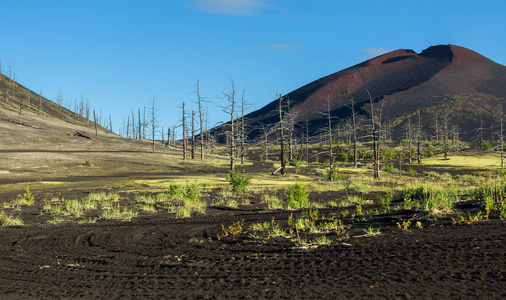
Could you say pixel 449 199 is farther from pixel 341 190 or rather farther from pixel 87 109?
pixel 87 109

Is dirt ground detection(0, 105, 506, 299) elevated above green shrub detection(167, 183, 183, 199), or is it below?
below

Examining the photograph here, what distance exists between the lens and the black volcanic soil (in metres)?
5.88

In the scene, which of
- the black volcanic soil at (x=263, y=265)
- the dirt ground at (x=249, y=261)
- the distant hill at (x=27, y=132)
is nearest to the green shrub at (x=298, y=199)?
the dirt ground at (x=249, y=261)

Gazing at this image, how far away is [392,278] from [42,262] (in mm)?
7379

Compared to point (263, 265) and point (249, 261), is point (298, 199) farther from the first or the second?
point (263, 265)

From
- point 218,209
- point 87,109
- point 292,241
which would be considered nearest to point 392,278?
point 292,241

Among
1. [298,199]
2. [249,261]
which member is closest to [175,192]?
[298,199]

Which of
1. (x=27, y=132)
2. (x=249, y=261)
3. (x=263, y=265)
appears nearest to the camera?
(x=263, y=265)

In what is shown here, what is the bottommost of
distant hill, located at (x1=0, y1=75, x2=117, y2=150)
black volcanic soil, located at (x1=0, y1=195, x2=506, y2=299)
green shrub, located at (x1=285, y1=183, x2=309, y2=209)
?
black volcanic soil, located at (x1=0, y1=195, x2=506, y2=299)

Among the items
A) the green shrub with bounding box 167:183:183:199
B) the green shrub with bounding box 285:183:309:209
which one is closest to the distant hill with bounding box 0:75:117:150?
the green shrub with bounding box 167:183:183:199

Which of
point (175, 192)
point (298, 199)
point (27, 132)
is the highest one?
point (27, 132)

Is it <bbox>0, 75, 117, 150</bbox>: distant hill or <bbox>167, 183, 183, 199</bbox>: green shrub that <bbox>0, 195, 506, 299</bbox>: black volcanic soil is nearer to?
<bbox>167, 183, 183, 199</bbox>: green shrub

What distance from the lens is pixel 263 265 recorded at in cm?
745

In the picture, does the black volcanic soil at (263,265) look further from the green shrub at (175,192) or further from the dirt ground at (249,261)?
the green shrub at (175,192)
